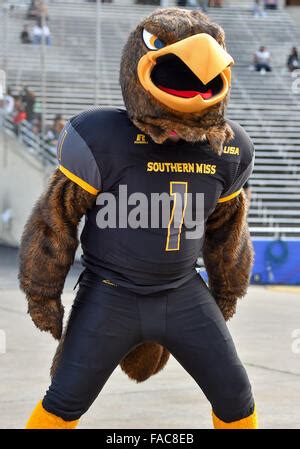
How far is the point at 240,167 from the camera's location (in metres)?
3.97

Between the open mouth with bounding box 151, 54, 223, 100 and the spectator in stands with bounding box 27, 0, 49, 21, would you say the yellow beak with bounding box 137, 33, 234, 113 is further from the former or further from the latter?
the spectator in stands with bounding box 27, 0, 49, 21

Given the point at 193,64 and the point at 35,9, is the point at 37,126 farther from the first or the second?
the point at 193,64

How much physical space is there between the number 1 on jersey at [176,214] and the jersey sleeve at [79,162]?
0.89 ft

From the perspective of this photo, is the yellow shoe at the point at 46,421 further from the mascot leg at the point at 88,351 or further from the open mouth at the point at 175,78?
the open mouth at the point at 175,78

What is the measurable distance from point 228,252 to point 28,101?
11950mm

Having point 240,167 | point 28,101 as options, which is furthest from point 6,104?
point 240,167

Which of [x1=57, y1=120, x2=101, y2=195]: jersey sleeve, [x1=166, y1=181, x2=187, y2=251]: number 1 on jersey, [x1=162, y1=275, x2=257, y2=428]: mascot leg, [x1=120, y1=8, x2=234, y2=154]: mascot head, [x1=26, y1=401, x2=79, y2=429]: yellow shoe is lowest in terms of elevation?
[x1=26, y1=401, x2=79, y2=429]: yellow shoe

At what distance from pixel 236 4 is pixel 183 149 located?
66.2ft

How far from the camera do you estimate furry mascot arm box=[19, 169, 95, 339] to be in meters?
3.85

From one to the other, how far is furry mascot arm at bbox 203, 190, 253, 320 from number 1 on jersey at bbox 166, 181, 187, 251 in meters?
0.31

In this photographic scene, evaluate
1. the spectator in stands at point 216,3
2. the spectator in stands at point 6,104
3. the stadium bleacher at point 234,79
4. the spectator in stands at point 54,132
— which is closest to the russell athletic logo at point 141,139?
the stadium bleacher at point 234,79

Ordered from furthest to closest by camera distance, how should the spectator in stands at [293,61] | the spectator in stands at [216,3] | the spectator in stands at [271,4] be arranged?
the spectator in stands at [271,4] < the spectator in stands at [216,3] < the spectator in stands at [293,61]

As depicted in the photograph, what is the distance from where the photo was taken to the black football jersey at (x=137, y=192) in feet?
12.2

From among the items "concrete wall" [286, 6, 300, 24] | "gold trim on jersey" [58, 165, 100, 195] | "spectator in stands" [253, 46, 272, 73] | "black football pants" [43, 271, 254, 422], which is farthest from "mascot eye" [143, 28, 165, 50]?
"concrete wall" [286, 6, 300, 24]
